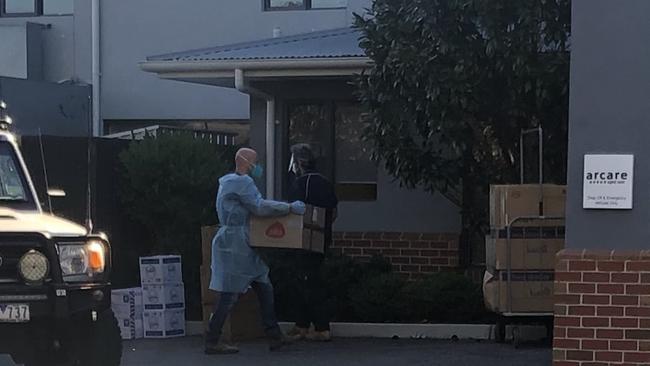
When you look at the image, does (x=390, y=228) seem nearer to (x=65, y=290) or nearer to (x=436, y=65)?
(x=436, y=65)

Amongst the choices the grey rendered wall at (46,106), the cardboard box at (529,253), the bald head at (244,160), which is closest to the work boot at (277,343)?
the bald head at (244,160)

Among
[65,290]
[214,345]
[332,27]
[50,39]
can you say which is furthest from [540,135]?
[50,39]

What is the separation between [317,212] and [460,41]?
2.02m

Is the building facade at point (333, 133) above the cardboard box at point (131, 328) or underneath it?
above

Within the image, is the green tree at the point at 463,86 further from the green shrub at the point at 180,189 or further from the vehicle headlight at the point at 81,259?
the vehicle headlight at the point at 81,259

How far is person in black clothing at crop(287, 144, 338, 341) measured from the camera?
424 inches

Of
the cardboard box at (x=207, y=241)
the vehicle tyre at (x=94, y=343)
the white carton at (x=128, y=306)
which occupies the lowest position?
the white carton at (x=128, y=306)

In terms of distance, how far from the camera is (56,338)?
24.8 feet

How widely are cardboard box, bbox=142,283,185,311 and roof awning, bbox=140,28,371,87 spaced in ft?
8.10

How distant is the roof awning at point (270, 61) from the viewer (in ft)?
39.6

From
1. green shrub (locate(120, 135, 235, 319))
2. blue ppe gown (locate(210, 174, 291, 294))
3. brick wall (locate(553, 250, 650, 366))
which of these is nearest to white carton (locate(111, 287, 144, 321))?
green shrub (locate(120, 135, 235, 319))

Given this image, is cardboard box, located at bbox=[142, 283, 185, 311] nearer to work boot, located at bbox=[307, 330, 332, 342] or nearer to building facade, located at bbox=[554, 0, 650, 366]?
work boot, located at bbox=[307, 330, 332, 342]

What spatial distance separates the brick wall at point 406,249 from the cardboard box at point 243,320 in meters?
1.87

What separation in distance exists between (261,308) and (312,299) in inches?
22.5
